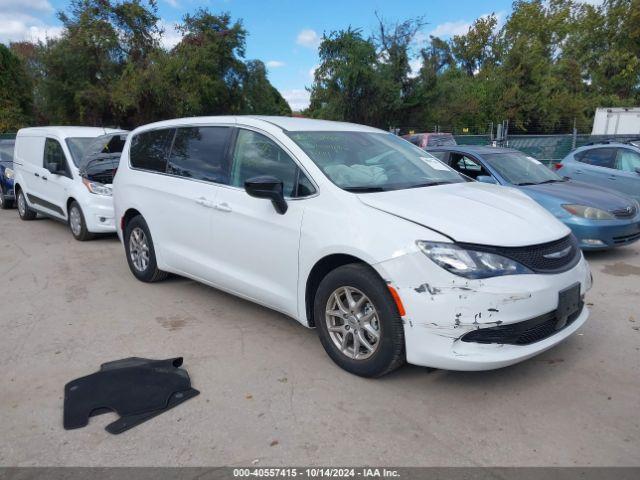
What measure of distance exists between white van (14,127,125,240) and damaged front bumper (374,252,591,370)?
6180mm

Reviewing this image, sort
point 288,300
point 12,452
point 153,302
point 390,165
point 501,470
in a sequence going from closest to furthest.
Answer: point 501,470, point 12,452, point 288,300, point 390,165, point 153,302

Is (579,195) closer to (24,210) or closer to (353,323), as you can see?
(353,323)

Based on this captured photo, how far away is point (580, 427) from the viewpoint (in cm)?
297

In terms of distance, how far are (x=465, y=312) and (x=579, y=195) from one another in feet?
16.0

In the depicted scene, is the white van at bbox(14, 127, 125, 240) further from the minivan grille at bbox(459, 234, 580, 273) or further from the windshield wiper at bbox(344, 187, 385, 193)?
the minivan grille at bbox(459, 234, 580, 273)

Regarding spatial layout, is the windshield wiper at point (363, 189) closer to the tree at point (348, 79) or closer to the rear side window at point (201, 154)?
the rear side window at point (201, 154)

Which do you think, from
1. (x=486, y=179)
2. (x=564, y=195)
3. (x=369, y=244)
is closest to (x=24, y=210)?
(x=486, y=179)

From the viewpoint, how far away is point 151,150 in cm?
557

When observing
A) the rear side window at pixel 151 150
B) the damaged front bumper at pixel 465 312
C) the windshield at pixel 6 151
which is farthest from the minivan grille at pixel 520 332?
the windshield at pixel 6 151

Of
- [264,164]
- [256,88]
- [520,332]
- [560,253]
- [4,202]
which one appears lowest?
[4,202]

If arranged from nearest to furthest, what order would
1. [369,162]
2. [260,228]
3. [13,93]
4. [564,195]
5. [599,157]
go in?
1. [260,228]
2. [369,162]
3. [564,195]
4. [599,157]
5. [13,93]

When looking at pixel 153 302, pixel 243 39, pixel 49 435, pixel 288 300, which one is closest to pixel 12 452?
A: pixel 49 435

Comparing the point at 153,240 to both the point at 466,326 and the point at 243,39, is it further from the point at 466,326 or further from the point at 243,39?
the point at 243,39

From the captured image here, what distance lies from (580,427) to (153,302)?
3.93m
